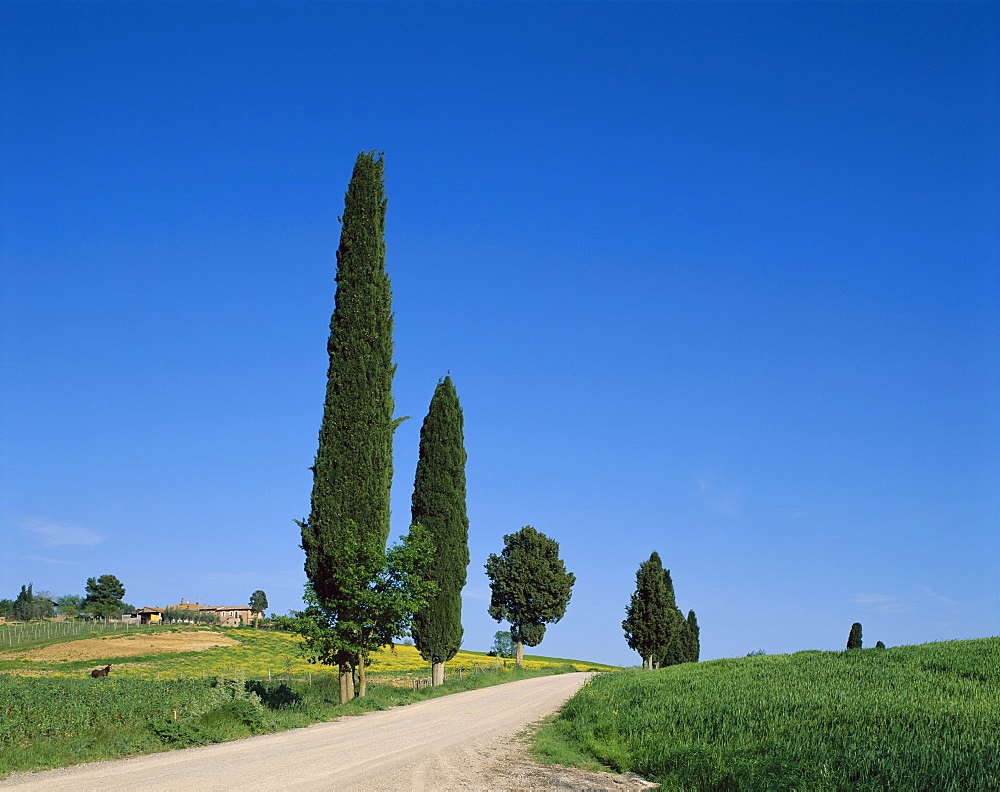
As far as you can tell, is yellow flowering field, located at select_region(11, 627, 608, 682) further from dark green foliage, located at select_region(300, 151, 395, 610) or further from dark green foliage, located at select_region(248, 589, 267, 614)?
dark green foliage, located at select_region(248, 589, 267, 614)

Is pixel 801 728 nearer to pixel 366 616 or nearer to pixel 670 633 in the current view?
pixel 366 616

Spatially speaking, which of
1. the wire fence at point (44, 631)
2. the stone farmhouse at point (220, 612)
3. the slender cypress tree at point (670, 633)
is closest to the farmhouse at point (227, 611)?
the stone farmhouse at point (220, 612)

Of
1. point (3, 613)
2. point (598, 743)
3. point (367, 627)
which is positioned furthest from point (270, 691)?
point (3, 613)

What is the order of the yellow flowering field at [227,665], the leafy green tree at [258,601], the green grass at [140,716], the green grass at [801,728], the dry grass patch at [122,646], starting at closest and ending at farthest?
the green grass at [801,728] → the green grass at [140,716] → the yellow flowering field at [227,665] → the dry grass patch at [122,646] → the leafy green tree at [258,601]

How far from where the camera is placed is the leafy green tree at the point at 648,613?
5762 centimetres

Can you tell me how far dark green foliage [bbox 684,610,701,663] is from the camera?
66.1 m

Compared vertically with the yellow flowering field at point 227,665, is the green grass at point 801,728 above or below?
above

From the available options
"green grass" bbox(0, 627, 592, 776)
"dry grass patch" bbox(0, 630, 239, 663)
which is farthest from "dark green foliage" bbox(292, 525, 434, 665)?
"dry grass patch" bbox(0, 630, 239, 663)

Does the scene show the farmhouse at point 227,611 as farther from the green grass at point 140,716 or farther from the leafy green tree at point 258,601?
the green grass at point 140,716

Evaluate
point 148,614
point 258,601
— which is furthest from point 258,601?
point 148,614

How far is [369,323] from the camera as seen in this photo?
2556 cm

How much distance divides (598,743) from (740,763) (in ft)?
13.6

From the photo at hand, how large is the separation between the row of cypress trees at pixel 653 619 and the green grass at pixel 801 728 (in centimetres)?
3570

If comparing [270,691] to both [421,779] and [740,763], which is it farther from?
[740,763]
